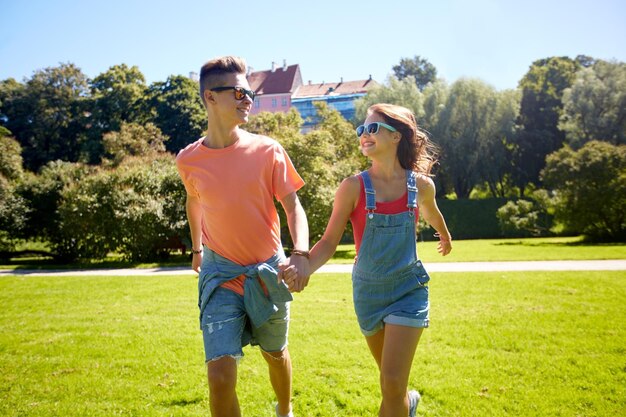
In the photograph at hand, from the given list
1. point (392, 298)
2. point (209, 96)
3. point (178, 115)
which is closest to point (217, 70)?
point (209, 96)

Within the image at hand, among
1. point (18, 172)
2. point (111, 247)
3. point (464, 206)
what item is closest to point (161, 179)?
point (111, 247)

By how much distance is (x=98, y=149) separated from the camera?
46.2 m

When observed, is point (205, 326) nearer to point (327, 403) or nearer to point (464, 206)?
point (327, 403)

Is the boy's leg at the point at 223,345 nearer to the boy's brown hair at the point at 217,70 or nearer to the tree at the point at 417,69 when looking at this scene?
the boy's brown hair at the point at 217,70

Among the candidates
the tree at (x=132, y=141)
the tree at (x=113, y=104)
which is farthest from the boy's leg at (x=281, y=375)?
the tree at (x=113, y=104)

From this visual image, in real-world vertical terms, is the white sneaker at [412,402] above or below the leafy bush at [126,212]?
below

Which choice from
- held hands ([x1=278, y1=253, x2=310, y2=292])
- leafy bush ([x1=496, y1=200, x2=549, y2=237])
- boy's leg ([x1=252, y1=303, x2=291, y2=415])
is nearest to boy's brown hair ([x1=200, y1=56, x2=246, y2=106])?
held hands ([x1=278, y1=253, x2=310, y2=292])

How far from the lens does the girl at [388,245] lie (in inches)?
128

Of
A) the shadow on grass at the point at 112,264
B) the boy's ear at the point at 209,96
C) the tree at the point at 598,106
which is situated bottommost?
the shadow on grass at the point at 112,264

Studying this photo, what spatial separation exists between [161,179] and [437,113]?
28.4 metres

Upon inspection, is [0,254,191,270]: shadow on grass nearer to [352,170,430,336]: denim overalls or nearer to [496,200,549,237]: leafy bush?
[352,170,430,336]: denim overalls

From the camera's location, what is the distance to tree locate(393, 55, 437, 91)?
262 feet

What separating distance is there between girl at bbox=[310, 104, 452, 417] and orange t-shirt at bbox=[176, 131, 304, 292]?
391 millimetres

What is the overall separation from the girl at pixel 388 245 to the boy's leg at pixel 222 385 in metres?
0.82
